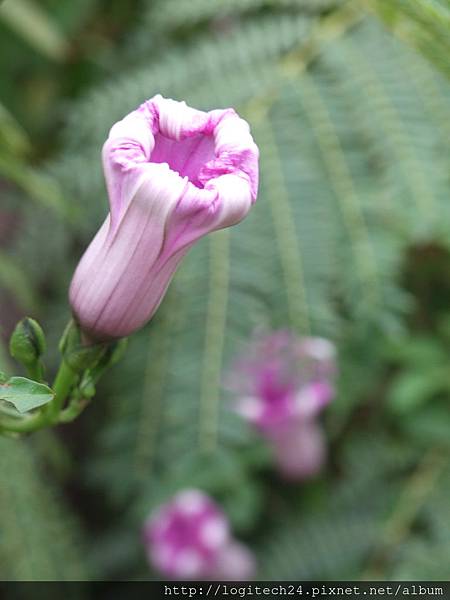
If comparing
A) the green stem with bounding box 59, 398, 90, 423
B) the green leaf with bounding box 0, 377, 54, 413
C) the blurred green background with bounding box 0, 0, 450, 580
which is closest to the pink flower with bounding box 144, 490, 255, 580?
the blurred green background with bounding box 0, 0, 450, 580

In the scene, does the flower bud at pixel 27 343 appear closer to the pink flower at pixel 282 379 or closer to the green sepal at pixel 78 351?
the green sepal at pixel 78 351

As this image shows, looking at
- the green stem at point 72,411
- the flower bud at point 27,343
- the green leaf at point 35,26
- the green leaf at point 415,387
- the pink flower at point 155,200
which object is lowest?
the green leaf at point 415,387

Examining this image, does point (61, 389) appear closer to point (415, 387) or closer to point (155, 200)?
point (155, 200)

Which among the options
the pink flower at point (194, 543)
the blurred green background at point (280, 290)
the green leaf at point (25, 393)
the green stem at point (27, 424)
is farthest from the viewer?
the pink flower at point (194, 543)

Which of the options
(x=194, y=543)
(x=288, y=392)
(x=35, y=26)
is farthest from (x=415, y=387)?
(x=35, y=26)

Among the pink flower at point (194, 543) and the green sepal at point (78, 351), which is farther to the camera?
the pink flower at point (194, 543)

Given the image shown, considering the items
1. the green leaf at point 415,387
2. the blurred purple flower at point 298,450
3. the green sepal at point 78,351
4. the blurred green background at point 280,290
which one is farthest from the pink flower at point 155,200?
the blurred purple flower at point 298,450
